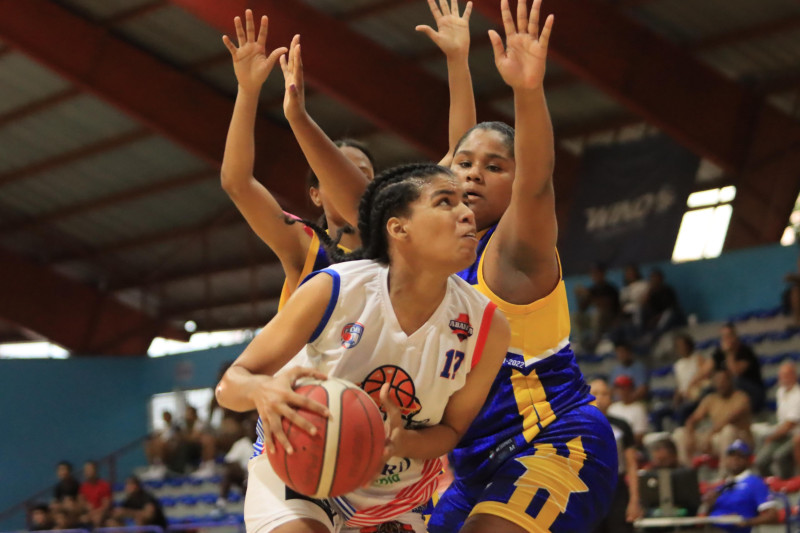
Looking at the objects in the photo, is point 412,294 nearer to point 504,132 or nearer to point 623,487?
point 504,132

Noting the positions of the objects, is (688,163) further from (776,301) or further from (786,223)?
(776,301)

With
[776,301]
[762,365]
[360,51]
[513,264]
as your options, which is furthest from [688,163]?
[513,264]

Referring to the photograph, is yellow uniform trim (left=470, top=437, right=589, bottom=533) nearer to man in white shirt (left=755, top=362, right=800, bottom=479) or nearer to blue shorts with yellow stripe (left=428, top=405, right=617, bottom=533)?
blue shorts with yellow stripe (left=428, top=405, right=617, bottom=533)

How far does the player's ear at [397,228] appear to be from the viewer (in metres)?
3.16

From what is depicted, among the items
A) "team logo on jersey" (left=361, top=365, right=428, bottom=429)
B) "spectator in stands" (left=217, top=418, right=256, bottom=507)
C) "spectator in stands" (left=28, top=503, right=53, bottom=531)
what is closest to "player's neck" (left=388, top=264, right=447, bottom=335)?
"team logo on jersey" (left=361, top=365, right=428, bottom=429)

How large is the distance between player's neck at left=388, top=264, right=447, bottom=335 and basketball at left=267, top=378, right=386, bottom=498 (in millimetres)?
373

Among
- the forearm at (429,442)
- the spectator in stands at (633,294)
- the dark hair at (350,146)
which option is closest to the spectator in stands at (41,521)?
the spectator in stands at (633,294)

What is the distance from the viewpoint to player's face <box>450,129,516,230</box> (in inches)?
143

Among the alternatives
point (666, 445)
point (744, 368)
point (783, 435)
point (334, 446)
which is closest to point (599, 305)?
point (744, 368)

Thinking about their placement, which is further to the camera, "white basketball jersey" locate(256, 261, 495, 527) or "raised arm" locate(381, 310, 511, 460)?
"raised arm" locate(381, 310, 511, 460)

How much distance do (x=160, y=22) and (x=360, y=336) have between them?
1531 centimetres

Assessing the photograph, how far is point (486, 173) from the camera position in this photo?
363cm

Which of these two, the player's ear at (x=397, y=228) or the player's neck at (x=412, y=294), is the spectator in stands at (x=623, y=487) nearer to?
the player's neck at (x=412, y=294)

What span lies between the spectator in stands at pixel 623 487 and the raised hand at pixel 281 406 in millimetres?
5336
